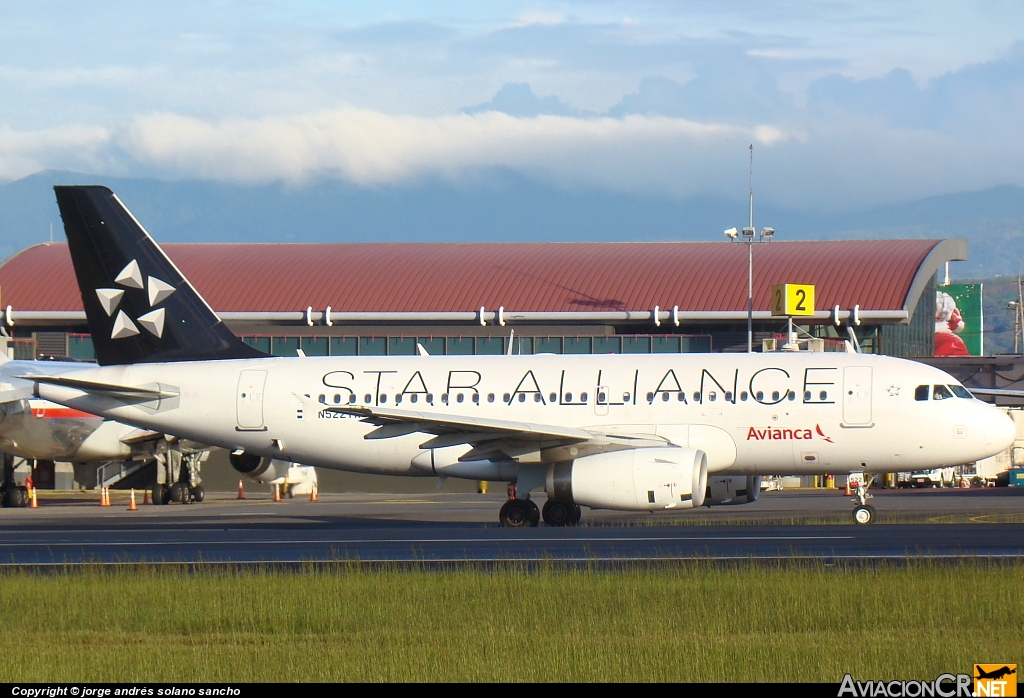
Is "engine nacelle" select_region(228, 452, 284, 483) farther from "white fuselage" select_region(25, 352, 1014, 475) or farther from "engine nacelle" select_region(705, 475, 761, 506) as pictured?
"engine nacelle" select_region(705, 475, 761, 506)

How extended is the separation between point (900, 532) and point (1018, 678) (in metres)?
14.0

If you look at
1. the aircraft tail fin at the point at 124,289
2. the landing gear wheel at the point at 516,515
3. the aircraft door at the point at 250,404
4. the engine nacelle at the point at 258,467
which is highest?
the aircraft tail fin at the point at 124,289

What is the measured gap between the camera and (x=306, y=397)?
28.5m

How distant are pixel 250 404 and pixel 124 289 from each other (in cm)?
400

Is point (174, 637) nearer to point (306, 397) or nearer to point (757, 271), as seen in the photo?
point (306, 397)

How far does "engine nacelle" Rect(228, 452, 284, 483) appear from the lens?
38.7 m

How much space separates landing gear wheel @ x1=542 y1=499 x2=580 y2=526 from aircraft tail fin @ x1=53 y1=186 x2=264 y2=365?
8.45m

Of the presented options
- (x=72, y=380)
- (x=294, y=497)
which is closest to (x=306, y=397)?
(x=72, y=380)

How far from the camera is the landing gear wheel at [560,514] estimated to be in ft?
88.1

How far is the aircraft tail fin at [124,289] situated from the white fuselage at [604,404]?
0.51 meters

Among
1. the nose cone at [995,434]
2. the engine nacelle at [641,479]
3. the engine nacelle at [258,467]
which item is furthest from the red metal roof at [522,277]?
the engine nacelle at [641,479]

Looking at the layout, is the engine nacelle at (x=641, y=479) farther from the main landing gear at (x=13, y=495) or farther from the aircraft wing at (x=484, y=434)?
the main landing gear at (x=13, y=495)

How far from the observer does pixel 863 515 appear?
1024 inches

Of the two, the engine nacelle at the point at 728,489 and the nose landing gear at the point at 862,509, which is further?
the engine nacelle at the point at 728,489
